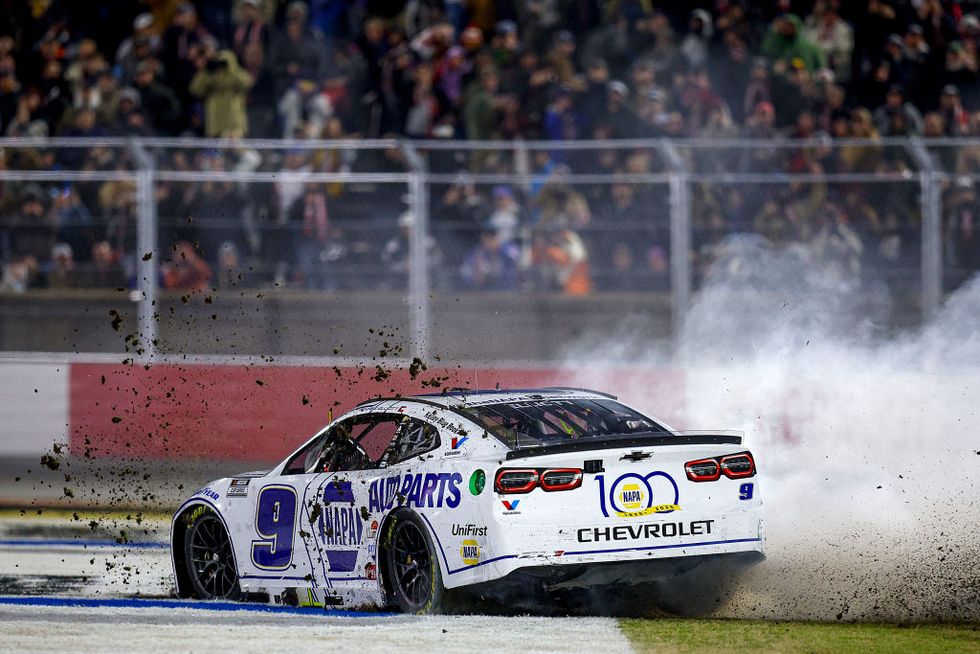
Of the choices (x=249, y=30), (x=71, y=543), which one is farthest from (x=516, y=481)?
(x=249, y=30)

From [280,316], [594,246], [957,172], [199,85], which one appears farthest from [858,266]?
[199,85]

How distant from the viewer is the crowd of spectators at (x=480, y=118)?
1269 centimetres

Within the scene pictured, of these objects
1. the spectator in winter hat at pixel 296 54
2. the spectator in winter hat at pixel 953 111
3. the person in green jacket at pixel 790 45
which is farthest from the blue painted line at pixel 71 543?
the person in green jacket at pixel 790 45

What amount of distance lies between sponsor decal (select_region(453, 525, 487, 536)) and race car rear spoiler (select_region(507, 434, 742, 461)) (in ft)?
1.05

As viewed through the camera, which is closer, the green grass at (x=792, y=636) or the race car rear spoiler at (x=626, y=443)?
the green grass at (x=792, y=636)

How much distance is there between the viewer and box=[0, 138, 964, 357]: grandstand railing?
40.5 ft

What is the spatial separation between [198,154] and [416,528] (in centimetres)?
694

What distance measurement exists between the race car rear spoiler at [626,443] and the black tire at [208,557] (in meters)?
2.14

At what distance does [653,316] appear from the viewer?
12688mm

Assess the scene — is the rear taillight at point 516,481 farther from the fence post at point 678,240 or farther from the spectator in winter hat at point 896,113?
the spectator in winter hat at point 896,113

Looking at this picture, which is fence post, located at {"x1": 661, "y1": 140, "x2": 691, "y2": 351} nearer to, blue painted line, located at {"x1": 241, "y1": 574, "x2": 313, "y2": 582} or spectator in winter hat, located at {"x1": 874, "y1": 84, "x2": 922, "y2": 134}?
spectator in winter hat, located at {"x1": 874, "y1": 84, "x2": 922, "y2": 134}

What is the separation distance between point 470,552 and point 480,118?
29.9 ft

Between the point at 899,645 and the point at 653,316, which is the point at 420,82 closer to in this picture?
the point at 653,316

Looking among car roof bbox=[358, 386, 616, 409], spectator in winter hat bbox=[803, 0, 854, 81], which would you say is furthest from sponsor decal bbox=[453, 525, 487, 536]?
spectator in winter hat bbox=[803, 0, 854, 81]
